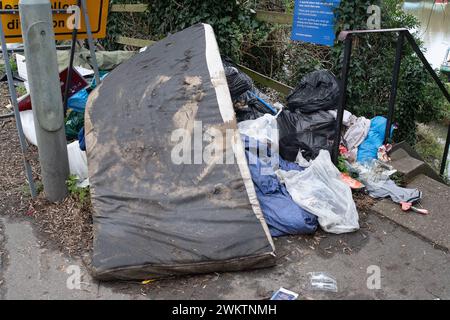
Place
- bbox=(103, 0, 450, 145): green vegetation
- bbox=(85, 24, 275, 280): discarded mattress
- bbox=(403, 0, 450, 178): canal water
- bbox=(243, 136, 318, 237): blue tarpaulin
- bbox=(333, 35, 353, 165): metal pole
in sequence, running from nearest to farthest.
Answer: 1. bbox=(85, 24, 275, 280): discarded mattress
2. bbox=(243, 136, 318, 237): blue tarpaulin
3. bbox=(333, 35, 353, 165): metal pole
4. bbox=(103, 0, 450, 145): green vegetation
5. bbox=(403, 0, 450, 178): canal water

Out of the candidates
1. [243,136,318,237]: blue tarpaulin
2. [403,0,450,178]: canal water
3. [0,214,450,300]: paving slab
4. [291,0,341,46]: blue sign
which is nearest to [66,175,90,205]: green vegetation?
[0,214,450,300]: paving slab

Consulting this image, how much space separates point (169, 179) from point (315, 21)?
117 inches

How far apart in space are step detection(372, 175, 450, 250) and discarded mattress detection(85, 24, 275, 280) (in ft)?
3.96

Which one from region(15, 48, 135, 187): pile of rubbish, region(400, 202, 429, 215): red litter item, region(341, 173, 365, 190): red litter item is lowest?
region(400, 202, 429, 215): red litter item

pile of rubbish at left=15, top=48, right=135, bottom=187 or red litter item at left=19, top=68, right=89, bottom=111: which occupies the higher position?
red litter item at left=19, top=68, right=89, bottom=111

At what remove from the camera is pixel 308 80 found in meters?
4.41

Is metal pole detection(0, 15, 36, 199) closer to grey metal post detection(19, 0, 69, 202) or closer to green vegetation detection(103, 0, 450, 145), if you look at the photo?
grey metal post detection(19, 0, 69, 202)

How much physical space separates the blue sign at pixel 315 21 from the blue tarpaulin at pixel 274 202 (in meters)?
2.00

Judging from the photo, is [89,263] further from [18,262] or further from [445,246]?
[445,246]

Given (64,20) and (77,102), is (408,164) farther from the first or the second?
(64,20)

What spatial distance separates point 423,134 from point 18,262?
766 centimetres

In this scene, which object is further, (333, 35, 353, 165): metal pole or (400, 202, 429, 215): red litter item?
(333, 35, 353, 165): metal pole

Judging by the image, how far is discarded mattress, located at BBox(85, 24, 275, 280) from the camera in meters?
2.72
